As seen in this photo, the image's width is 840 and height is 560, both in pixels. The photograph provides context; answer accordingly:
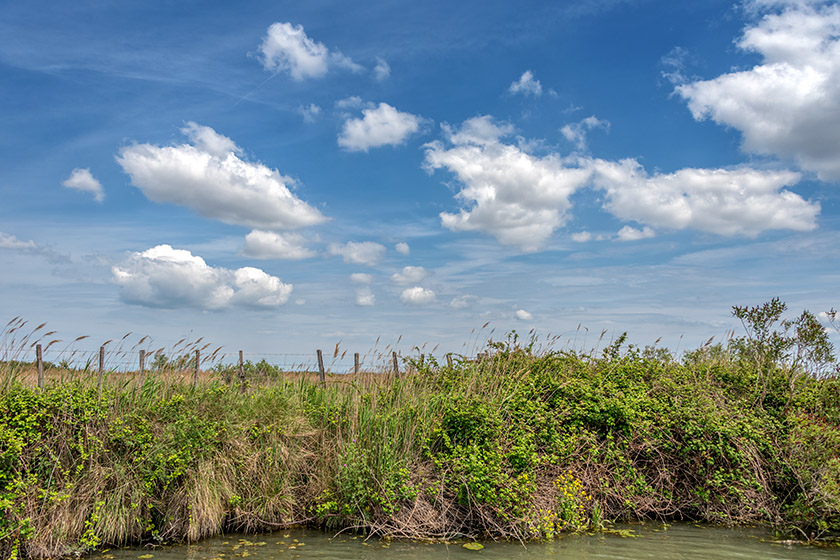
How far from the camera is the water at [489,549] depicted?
7.41m

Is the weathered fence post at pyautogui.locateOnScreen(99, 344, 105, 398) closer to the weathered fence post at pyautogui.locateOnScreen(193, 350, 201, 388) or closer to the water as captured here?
the weathered fence post at pyautogui.locateOnScreen(193, 350, 201, 388)

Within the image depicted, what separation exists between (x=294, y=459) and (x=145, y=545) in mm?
2170

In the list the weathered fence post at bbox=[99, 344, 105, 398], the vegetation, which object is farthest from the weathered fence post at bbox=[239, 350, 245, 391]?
the weathered fence post at bbox=[99, 344, 105, 398]

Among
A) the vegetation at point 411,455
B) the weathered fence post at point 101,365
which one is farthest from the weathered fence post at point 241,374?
the weathered fence post at point 101,365

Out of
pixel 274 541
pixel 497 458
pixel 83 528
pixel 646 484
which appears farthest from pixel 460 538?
pixel 83 528

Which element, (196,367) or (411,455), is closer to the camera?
(411,455)

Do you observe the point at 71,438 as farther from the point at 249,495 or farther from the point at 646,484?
the point at 646,484

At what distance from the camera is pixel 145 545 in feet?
25.6

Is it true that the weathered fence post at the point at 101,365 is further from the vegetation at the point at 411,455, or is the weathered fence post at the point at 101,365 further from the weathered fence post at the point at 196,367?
the weathered fence post at the point at 196,367

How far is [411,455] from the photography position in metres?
8.49

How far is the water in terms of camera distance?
7.41 metres

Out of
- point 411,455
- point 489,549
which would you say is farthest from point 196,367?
point 489,549

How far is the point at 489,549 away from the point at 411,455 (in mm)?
1627

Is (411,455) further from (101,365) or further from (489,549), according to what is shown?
(101,365)
